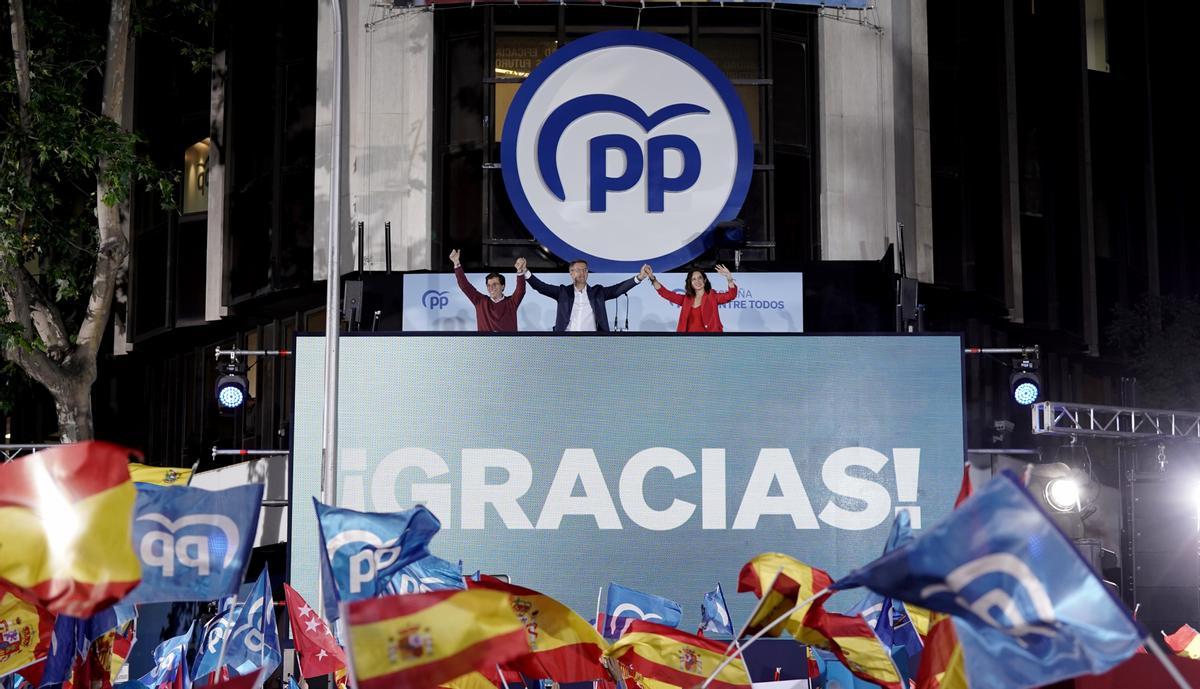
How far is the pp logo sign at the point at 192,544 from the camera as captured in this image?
843cm

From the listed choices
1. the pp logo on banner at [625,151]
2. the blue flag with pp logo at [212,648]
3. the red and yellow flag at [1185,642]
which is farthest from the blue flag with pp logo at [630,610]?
the pp logo on banner at [625,151]

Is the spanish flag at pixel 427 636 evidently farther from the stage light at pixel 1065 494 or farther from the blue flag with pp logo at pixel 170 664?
the stage light at pixel 1065 494

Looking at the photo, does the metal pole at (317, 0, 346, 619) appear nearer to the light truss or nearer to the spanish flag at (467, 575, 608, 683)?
the spanish flag at (467, 575, 608, 683)

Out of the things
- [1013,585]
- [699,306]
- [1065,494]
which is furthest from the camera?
[1065,494]

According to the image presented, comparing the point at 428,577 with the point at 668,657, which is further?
the point at 428,577

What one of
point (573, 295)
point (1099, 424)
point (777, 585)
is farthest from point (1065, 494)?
point (777, 585)

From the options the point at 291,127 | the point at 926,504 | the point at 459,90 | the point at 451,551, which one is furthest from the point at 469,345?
the point at 291,127

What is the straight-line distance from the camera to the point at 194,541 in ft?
27.7

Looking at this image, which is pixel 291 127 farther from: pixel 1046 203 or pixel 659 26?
pixel 1046 203

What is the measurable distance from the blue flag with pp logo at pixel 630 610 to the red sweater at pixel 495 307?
7.36m

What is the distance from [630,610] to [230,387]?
7720 mm

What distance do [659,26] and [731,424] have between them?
9714 millimetres

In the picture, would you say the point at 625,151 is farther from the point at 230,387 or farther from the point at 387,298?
the point at 230,387

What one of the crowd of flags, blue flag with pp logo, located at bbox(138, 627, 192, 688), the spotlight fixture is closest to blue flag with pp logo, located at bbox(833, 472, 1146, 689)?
the crowd of flags
